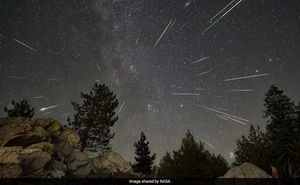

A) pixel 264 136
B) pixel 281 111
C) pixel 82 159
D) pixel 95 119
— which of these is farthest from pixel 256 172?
pixel 95 119

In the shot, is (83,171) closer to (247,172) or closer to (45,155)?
(45,155)

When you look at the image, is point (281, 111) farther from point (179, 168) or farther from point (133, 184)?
point (133, 184)

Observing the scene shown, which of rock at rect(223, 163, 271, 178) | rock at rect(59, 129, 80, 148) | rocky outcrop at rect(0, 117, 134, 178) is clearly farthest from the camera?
rock at rect(59, 129, 80, 148)

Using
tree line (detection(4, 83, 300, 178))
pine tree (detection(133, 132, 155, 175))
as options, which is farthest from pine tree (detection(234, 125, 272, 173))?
pine tree (detection(133, 132, 155, 175))

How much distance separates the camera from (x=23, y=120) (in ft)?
82.1

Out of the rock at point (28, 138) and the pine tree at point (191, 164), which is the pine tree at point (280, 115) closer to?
the pine tree at point (191, 164)

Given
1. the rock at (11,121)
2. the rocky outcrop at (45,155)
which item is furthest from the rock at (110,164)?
the rock at (11,121)

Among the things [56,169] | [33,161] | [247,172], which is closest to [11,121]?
[33,161]

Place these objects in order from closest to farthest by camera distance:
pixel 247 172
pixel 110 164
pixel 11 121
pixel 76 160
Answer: pixel 247 172 < pixel 11 121 < pixel 76 160 < pixel 110 164

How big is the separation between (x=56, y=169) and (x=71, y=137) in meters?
6.35

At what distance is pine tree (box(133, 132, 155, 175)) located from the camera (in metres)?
36.4

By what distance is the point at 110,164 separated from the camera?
3042 centimetres

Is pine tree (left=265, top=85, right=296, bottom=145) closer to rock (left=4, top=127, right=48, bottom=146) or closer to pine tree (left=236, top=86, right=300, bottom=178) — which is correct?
pine tree (left=236, top=86, right=300, bottom=178)

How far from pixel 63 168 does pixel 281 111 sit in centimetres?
2917
